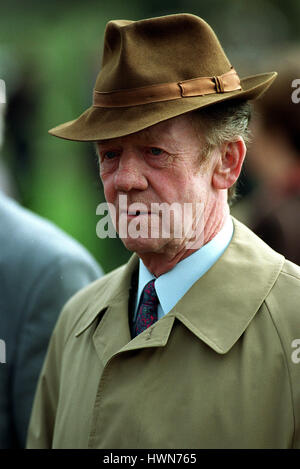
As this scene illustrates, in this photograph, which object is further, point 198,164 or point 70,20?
point 70,20

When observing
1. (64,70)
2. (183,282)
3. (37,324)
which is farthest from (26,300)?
(64,70)

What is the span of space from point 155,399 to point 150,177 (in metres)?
0.70

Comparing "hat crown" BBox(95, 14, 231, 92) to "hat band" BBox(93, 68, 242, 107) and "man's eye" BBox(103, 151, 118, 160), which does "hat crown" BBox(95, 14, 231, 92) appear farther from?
"man's eye" BBox(103, 151, 118, 160)

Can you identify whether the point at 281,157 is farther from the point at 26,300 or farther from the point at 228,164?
the point at 26,300

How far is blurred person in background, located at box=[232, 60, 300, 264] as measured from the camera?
3277 millimetres

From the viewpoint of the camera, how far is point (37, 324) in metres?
3.32

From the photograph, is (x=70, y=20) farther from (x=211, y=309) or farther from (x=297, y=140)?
(x=211, y=309)

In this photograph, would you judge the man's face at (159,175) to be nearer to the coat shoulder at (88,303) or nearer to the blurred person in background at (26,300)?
the coat shoulder at (88,303)

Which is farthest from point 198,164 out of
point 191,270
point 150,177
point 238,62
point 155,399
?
point 238,62

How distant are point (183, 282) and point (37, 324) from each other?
3.77ft

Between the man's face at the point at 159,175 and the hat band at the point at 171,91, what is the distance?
0.08m

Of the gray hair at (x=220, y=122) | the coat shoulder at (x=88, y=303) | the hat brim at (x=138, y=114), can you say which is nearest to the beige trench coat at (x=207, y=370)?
the coat shoulder at (x=88, y=303)
